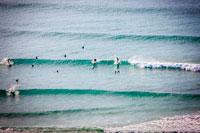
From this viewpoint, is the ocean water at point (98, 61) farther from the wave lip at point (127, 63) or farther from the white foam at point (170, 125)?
the white foam at point (170, 125)

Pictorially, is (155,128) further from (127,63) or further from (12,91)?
(12,91)

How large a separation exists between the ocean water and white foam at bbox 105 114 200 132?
1.36 feet

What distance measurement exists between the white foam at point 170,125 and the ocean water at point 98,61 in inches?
16.4

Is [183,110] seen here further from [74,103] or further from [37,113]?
[37,113]

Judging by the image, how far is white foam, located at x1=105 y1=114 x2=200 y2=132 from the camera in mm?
11844

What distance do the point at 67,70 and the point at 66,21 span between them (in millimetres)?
7084

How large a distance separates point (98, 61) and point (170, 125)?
26.6 ft

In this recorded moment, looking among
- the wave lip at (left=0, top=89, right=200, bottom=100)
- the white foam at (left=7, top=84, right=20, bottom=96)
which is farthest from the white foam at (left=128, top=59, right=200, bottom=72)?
the white foam at (left=7, top=84, right=20, bottom=96)

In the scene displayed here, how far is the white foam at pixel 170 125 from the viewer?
11.8 metres

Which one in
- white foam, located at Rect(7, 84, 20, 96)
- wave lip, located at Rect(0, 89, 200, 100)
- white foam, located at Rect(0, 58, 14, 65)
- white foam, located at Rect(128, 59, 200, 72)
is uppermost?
white foam, located at Rect(0, 58, 14, 65)

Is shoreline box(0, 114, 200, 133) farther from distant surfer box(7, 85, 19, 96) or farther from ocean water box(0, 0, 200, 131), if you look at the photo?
distant surfer box(7, 85, 19, 96)

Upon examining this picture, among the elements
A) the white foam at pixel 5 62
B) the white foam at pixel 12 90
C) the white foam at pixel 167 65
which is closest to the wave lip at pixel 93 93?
the white foam at pixel 12 90

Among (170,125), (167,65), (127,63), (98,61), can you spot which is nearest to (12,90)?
(98,61)

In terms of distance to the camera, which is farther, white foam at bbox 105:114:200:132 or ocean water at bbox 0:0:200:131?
ocean water at bbox 0:0:200:131
